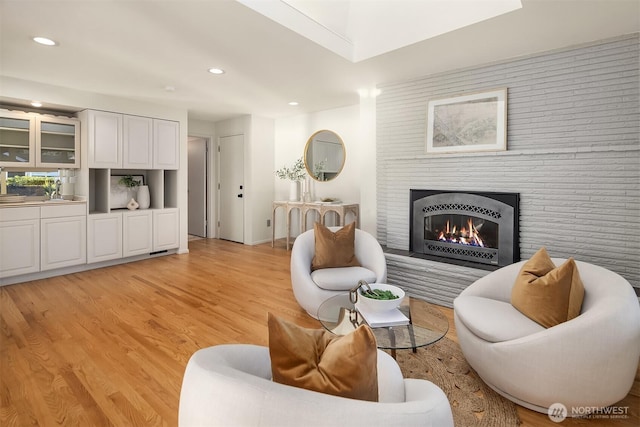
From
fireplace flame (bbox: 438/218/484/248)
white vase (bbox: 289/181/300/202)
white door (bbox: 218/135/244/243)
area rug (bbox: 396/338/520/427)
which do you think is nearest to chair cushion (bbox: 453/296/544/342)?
area rug (bbox: 396/338/520/427)

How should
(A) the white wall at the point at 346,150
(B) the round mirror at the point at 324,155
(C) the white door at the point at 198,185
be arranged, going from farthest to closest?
(C) the white door at the point at 198,185 < (B) the round mirror at the point at 324,155 < (A) the white wall at the point at 346,150

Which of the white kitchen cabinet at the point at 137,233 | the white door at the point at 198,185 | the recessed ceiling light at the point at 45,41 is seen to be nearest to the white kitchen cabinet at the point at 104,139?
the white kitchen cabinet at the point at 137,233

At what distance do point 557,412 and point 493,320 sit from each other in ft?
1.65

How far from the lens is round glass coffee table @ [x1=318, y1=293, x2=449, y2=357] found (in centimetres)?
178

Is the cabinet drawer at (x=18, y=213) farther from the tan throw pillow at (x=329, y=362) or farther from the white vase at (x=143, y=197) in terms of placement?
the tan throw pillow at (x=329, y=362)

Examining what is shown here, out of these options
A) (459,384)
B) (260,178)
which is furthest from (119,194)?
(459,384)

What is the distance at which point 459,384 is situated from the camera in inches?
79.7

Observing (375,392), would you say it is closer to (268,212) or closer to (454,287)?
(454,287)

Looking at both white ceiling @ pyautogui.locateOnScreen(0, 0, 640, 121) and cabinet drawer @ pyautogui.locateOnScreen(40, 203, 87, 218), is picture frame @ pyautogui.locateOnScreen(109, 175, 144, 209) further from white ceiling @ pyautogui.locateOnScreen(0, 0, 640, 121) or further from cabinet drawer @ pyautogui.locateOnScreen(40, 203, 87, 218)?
white ceiling @ pyautogui.locateOnScreen(0, 0, 640, 121)

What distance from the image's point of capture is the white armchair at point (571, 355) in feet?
5.39

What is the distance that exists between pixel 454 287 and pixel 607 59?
2.30 metres

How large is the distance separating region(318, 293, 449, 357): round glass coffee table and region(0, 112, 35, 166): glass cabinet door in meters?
Answer: 4.20

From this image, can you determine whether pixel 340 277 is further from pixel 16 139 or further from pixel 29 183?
pixel 29 183

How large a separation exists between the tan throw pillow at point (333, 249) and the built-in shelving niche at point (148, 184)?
3.24 meters
